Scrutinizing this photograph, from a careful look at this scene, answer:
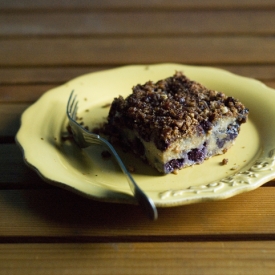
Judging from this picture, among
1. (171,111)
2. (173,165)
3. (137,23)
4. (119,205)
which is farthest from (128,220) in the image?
(137,23)

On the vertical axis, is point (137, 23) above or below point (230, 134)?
above

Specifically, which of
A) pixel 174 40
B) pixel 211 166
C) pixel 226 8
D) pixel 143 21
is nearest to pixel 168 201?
pixel 211 166

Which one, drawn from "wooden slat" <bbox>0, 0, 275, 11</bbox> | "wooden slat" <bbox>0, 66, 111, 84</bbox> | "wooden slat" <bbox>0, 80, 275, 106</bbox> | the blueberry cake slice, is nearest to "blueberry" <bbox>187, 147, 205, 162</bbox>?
the blueberry cake slice

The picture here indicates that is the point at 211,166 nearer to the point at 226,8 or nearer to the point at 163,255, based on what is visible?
the point at 163,255

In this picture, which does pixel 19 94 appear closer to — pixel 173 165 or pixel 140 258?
pixel 173 165

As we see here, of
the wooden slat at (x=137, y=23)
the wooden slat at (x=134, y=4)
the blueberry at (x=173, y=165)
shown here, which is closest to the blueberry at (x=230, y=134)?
the blueberry at (x=173, y=165)

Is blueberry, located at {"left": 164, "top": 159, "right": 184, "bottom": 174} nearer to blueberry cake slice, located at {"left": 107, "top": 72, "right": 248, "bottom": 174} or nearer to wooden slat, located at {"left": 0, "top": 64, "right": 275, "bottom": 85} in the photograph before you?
blueberry cake slice, located at {"left": 107, "top": 72, "right": 248, "bottom": 174}

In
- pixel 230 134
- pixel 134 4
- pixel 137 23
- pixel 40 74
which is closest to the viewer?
pixel 230 134
